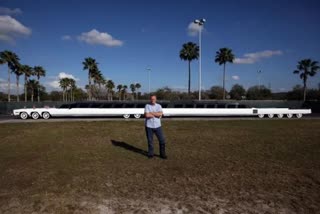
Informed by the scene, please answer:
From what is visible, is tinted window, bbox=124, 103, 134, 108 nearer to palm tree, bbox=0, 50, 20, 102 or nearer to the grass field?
the grass field

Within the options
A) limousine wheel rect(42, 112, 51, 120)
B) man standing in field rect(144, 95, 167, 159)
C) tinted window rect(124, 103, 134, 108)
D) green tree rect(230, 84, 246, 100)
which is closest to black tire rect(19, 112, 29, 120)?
limousine wheel rect(42, 112, 51, 120)

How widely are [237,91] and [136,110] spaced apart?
80.2 m

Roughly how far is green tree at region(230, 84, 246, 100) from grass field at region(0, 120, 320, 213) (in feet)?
286

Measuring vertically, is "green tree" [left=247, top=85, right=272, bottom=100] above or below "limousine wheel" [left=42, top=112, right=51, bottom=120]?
above

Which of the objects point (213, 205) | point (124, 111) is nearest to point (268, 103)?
point (124, 111)

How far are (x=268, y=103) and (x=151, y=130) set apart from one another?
106 ft

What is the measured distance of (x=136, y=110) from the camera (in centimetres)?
2077

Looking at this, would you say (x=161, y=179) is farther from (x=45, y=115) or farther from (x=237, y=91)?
(x=237, y=91)

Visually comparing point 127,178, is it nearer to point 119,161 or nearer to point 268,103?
point 119,161

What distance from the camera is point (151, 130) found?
6766mm

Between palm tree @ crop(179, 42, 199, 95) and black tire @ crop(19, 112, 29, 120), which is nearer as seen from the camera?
black tire @ crop(19, 112, 29, 120)

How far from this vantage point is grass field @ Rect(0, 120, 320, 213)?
12.4 feet

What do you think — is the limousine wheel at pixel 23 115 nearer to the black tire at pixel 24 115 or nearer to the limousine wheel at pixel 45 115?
the black tire at pixel 24 115

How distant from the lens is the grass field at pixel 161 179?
12.4ft
